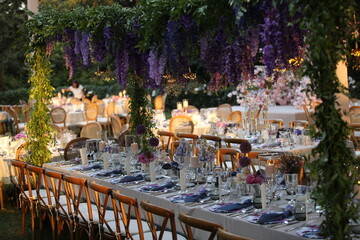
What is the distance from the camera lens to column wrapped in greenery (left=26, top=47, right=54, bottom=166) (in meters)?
7.83

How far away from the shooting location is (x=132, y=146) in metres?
6.66

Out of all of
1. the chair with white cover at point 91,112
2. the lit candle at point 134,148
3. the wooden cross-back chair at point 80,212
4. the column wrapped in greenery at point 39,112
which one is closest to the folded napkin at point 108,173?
the lit candle at point 134,148

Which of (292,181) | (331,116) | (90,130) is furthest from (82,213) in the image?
(90,130)

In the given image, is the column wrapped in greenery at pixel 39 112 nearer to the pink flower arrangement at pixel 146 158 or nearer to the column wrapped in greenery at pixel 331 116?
the pink flower arrangement at pixel 146 158

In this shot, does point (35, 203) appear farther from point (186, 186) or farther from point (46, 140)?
point (186, 186)

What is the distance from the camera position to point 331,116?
339 cm

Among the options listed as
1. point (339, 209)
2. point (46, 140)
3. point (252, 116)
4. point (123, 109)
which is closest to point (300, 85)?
point (252, 116)

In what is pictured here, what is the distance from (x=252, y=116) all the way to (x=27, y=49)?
372 cm

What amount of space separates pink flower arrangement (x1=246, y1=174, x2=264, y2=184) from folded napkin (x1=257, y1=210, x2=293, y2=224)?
45cm

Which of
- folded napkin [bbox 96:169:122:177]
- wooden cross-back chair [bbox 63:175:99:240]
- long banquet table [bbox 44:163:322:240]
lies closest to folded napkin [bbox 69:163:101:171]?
folded napkin [bbox 96:169:122:177]

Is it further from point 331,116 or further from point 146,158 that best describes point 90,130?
point 331,116

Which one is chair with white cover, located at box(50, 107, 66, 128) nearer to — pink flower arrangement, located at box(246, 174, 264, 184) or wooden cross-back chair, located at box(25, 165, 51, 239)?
wooden cross-back chair, located at box(25, 165, 51, 239)

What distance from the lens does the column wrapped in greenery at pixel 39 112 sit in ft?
25.7

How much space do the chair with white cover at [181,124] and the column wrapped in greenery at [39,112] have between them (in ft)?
9.65
